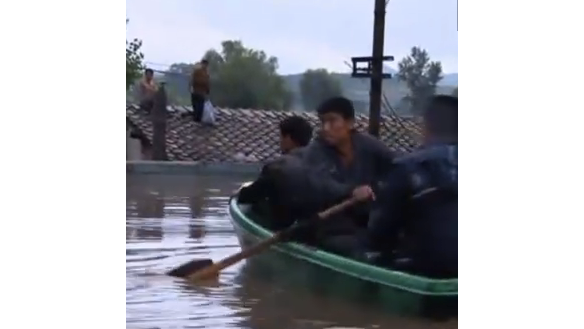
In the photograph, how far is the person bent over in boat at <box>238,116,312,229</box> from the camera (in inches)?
101

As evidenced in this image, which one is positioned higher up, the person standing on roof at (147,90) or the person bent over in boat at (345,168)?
the person standing on roof at (147,90)

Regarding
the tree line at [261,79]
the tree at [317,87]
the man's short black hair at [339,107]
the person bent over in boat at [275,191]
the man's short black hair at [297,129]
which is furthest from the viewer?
the person bent over in boat at [275,191]

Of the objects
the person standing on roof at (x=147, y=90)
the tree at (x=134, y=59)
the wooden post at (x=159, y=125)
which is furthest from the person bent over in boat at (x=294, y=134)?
the tree at (x=134, y=59)

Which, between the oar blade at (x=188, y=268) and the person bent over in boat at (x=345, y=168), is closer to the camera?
the person bent over in boat at (x=345, y=168)

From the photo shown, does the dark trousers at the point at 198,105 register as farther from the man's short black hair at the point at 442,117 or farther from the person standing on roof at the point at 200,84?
the man's short black hair at the point at 442,117

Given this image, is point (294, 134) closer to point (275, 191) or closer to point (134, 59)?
point (275, 191)

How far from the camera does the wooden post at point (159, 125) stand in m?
1.90

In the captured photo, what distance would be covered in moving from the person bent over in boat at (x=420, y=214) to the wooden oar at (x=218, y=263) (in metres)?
0.23

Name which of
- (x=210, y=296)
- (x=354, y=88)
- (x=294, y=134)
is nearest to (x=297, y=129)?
(x=294, y=134)

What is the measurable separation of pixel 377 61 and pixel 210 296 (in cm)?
95

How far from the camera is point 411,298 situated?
2354 mm
